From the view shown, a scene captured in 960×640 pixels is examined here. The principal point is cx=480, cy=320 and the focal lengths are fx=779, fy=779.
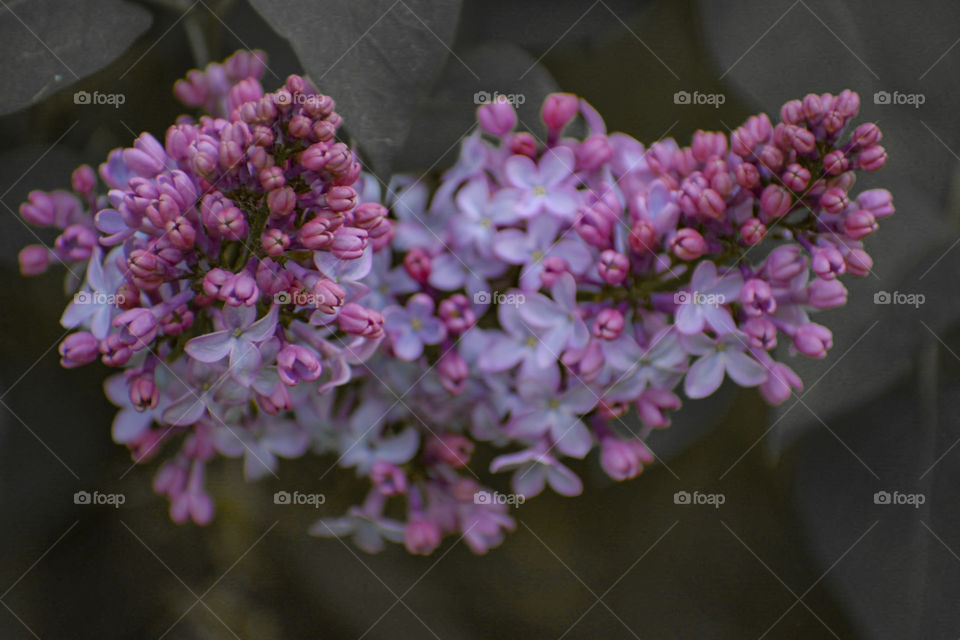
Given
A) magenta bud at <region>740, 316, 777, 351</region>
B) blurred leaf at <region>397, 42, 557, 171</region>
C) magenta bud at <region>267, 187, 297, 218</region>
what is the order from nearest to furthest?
1. magenta bud at <region>267, 187, 297, 218</region>
2. magenta bud at <region>740, 316, 777, 351</region>
3. blurred leaf at <region>397, 42, 557, 171</region>

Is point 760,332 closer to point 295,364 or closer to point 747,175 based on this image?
point 747,175

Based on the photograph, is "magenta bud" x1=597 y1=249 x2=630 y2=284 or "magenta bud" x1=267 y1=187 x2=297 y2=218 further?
"magenta bud" x1=597 y1=249 x2=630 y2=284

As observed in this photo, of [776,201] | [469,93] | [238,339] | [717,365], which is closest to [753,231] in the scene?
[776,201]

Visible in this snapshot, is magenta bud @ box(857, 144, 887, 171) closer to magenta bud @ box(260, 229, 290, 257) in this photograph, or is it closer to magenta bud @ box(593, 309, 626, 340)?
magenta bud @ box(593, 309, 626, 340)

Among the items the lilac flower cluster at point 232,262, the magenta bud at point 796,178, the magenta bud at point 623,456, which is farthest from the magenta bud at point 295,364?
the magenta bud at point 796,178

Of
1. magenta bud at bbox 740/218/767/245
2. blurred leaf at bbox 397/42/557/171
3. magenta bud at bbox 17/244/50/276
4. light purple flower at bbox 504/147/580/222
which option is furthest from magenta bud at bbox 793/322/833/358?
magenta bud at bbox 17/244/50/276

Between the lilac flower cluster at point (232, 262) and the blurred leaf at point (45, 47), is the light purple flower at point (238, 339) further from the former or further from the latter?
the blurred leaf at point (45, 47)
